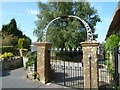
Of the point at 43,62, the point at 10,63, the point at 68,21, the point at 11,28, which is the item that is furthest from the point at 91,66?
the point at 11,28

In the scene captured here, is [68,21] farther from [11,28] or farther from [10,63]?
[11,28]

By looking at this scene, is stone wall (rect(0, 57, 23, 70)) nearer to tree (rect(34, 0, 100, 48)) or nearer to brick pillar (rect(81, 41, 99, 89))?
tree (rect(34, 0, 100, 48))

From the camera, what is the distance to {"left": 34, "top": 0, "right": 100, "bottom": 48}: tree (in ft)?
60.6

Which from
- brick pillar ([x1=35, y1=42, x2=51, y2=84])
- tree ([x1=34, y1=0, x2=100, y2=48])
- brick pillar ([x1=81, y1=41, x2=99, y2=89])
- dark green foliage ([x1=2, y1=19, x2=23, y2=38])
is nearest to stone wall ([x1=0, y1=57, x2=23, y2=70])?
brick pillar ([x1=35, y1=42, x2=51, y2=84])

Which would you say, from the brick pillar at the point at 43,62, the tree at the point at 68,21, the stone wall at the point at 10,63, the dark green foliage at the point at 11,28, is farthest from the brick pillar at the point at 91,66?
the dark green foliage at the point at 11,28

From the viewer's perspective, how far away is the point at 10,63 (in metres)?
11.9

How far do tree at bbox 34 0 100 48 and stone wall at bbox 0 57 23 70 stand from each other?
670 cm

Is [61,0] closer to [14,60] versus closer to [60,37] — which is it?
[60,37]

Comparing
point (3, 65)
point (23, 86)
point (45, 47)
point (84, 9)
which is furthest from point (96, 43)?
point (84, 9)

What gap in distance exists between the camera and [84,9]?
19.5 meters

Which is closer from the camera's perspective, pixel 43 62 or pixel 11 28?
pixel 43 62

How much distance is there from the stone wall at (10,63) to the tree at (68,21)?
22.0 feet

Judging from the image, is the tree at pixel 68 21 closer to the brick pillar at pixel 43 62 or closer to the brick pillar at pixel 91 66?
the brick pillar at pixel 43 62

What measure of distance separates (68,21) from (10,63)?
405 inches
